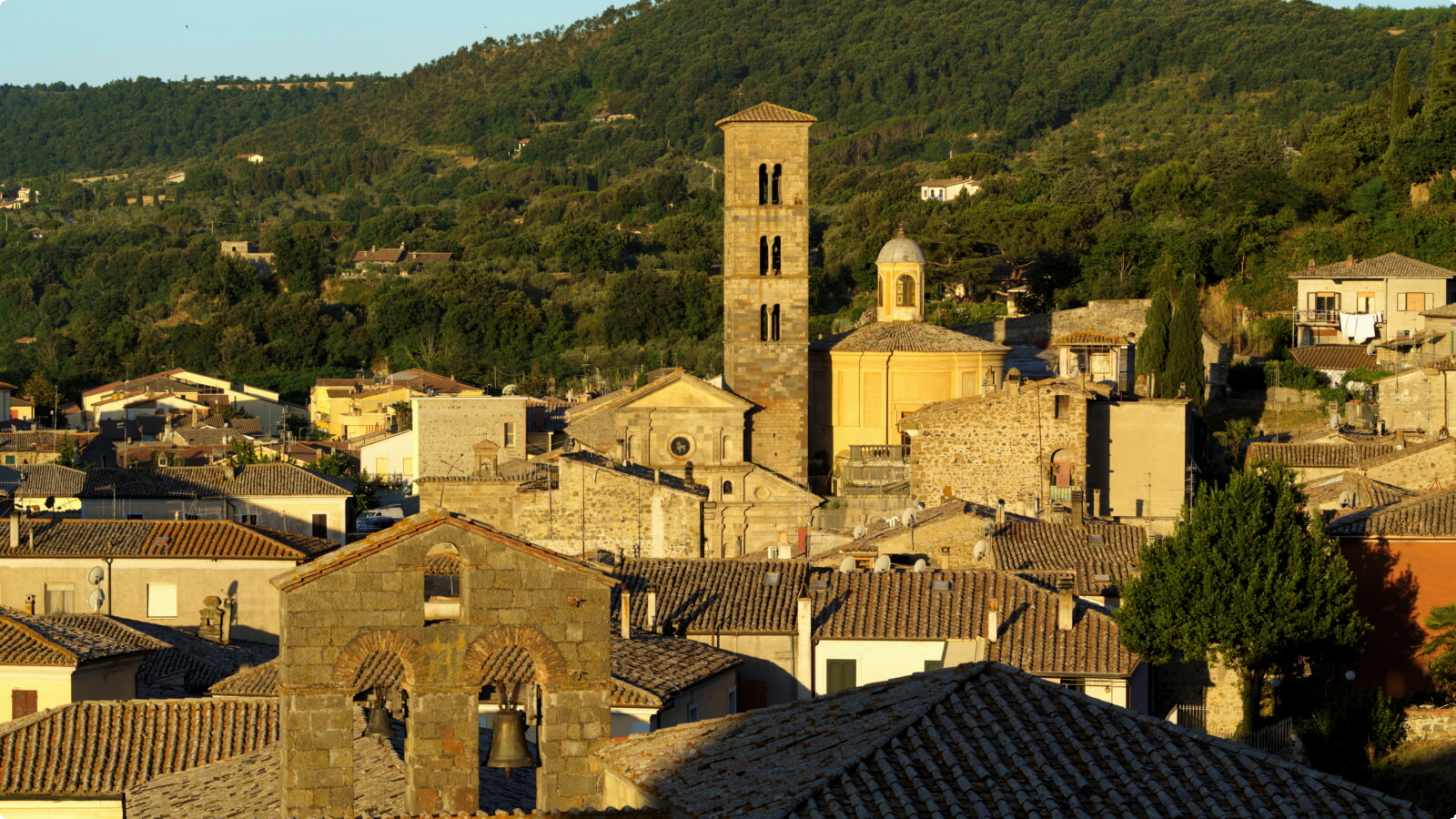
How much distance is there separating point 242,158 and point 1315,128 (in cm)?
10389

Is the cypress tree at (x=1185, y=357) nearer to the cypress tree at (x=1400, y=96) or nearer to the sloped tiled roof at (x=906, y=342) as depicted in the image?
the sloped tiled roof at (x=906, y=342)

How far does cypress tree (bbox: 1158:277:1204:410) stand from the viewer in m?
43.6

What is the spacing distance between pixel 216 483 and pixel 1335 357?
79.6 ft

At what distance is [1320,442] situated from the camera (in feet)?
120

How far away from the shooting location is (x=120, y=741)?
631 inches

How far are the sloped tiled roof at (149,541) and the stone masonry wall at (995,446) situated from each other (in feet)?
30.1

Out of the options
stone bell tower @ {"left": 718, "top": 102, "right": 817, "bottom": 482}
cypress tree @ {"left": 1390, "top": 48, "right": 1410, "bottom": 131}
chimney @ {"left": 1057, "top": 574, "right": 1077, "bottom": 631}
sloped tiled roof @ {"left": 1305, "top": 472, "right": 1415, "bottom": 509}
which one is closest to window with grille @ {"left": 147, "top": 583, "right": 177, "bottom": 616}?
stone bell tower @ {"left": 718, "top": 102, "right": 817, "bottom": 482}

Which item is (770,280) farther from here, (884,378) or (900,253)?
(900,253)

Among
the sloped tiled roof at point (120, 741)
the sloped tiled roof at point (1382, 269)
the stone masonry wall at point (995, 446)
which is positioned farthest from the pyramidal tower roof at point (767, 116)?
the sloped tiled roof at point (120, 741)

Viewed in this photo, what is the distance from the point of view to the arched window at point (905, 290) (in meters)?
39.4

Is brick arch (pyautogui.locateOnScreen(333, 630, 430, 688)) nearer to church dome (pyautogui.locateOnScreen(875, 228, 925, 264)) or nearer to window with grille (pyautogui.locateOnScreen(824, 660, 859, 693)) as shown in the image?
window with grille (pyautogui.locateOnScreen(824, 660, 859, 693))

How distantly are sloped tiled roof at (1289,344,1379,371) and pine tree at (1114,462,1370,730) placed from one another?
24078 millimetres

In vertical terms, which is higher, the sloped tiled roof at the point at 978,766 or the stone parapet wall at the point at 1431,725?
the sloped tiled roof at the point at 978,766

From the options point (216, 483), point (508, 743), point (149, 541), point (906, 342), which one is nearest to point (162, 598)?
point (149, 541)
